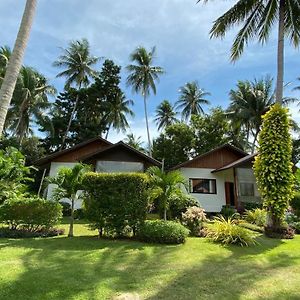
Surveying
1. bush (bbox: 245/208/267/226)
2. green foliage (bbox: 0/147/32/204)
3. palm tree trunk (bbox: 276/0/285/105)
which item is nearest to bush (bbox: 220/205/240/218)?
bush (bbox: 245/208/267/226)

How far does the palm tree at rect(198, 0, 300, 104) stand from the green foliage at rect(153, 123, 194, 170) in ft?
57.7

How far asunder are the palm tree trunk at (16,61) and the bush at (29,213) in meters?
5.60

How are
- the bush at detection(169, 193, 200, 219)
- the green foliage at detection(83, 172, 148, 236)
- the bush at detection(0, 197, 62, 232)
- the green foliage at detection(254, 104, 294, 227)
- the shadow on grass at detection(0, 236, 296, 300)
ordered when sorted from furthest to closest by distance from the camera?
the bush at detection(169, 193, 200, 219), the green foliage at detection(254, 104, 294, 227), the bush at detection(0, 197, 62, 232), the green foliage at detection(83, 172, 148, 236), the shadow on grass at detection(0, 236, 296, 300)

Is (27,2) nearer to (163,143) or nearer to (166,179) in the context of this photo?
(166,179)

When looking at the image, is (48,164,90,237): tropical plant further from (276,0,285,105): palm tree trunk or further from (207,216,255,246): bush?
(276,0,285,105): palm tree trunk

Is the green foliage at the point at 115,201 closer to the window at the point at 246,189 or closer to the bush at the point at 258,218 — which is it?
the bush at the point at 258,218

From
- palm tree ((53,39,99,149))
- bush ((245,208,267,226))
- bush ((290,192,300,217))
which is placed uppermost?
palm tree ((53,39,99,149))

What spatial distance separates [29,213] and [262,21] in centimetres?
1374

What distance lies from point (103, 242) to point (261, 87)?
1264 inches

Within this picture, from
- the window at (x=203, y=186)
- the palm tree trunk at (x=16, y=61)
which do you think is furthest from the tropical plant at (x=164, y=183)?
the window at (x=203, y=186)

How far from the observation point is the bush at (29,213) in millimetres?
11680

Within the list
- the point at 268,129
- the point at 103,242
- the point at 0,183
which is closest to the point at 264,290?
the point at 103,242

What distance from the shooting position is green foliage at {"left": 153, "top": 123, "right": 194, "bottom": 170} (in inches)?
1304

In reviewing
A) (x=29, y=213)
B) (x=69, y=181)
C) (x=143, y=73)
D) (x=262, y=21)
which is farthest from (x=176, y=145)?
(x=29, y=213)
